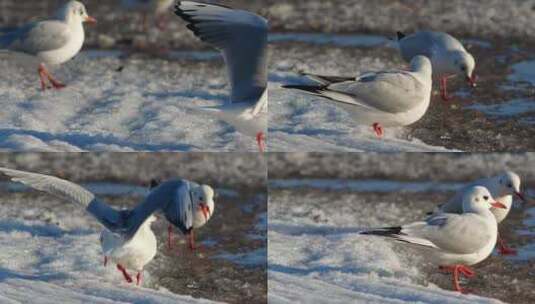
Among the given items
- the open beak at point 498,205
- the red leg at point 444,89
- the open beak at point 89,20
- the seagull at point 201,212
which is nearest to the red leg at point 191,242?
the seagull at point 201,212

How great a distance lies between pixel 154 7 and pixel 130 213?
362 centimetres

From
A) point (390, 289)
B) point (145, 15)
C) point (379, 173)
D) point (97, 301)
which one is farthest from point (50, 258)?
point (145, 15)

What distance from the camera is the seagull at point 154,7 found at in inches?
339

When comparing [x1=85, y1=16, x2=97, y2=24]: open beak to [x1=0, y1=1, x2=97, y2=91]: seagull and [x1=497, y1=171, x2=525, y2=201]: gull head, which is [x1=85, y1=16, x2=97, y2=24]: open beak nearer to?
[x1=0, y1=1, x2=97, y2=91]: seagull

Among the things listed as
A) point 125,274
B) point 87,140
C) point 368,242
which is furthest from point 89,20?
point 368,242

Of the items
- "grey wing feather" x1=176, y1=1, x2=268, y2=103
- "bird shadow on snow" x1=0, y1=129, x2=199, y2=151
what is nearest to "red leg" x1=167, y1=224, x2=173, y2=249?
"bird shadow on snow" x1=0, y1=129, x2=199, y2=151

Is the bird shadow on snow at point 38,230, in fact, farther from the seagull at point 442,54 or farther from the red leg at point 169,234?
the seagull at point 442,54

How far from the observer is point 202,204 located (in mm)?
6219

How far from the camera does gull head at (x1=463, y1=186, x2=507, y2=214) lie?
5.80 meters

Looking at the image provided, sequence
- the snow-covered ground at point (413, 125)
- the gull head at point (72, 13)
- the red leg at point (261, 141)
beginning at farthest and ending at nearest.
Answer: the gull head at point (72, 13), the snow-covered ground at point (413, 125), the red leg at point (261, 141)

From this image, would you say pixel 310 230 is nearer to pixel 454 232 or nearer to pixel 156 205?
pixel 454 232

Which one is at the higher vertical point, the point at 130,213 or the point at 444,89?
the point at 444,89

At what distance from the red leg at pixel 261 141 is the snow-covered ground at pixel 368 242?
230mm

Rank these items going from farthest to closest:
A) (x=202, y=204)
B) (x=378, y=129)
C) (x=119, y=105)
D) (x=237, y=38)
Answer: (x=119, y=105), (x=378, y=129), (x=202, y=204), (x=237, y=38)
